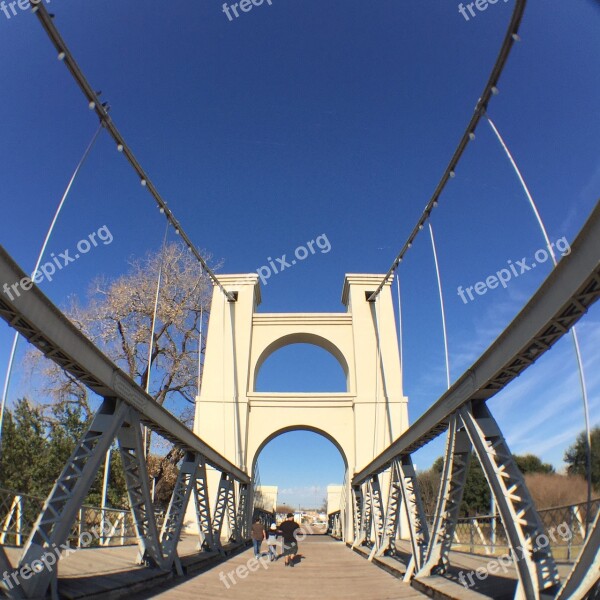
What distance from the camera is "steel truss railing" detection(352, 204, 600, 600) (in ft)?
9.77

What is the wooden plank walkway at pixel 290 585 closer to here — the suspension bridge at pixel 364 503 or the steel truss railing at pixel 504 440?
the suspension bridge at pixel 364 503

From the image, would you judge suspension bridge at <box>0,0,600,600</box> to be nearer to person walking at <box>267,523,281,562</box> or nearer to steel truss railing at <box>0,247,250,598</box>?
steel truss railing at <box>0,247,250,598</box>

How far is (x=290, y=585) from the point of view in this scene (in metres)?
6.25

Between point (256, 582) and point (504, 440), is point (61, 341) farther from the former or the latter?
point (256, 582)

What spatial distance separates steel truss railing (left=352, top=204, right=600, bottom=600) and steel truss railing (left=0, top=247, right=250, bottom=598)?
3.49 m

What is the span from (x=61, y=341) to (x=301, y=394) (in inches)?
597

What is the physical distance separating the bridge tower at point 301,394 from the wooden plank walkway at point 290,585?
914 centimetres

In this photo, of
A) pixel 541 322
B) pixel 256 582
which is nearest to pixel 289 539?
pixel 256 582

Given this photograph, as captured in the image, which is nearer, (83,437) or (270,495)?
(83,437)

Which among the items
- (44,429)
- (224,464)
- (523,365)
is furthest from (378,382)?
(523,365)

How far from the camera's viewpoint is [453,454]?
517 centimetres
